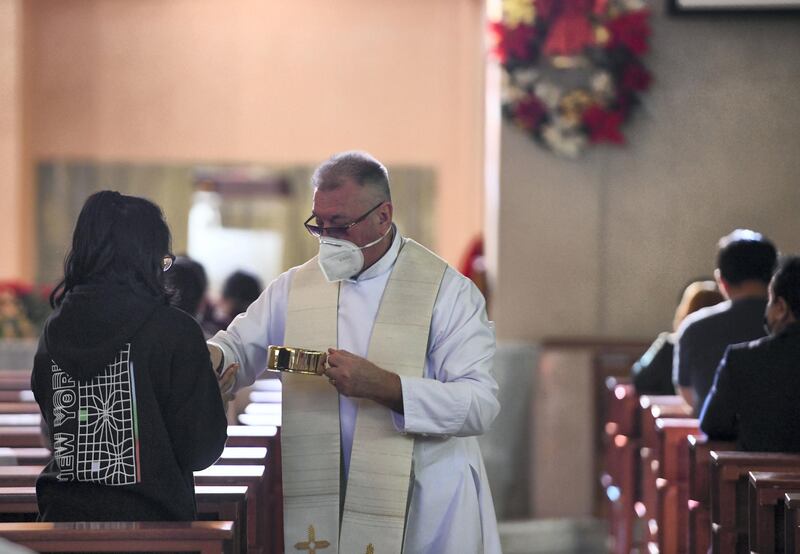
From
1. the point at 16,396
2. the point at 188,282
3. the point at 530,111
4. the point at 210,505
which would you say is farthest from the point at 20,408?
the point at 530,111

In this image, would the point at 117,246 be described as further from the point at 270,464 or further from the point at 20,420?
the point at 20,420

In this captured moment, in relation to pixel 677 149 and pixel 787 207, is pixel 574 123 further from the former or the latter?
pixel 787 207

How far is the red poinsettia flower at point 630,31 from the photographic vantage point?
7176 millimetres

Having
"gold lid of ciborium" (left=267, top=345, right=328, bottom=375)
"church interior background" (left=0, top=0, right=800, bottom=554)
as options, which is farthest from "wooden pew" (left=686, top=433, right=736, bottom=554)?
"church interior background" (left=0, top=0, right=800, bottom=554)

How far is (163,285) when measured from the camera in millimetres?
2879

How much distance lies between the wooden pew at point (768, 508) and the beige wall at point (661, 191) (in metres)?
3.70

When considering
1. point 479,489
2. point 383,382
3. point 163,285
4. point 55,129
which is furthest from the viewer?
point 55,129

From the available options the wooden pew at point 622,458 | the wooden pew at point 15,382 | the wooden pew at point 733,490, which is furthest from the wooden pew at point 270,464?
the wooden pew at point 622,458

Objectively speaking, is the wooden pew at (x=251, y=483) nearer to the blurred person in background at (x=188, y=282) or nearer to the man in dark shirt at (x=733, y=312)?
the blurred person in background at (x=188, y=282)

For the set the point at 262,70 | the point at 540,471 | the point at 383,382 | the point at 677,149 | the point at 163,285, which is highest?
the point at 262,70

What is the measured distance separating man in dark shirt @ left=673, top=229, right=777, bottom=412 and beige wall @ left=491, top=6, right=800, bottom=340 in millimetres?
2325

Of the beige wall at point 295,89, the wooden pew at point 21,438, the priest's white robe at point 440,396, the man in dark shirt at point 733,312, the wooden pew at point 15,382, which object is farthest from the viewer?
the beige wall at point 295,89

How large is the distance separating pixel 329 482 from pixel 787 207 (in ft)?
15.2

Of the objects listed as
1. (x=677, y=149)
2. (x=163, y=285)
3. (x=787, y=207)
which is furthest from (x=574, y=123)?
(x=163, y=285)
